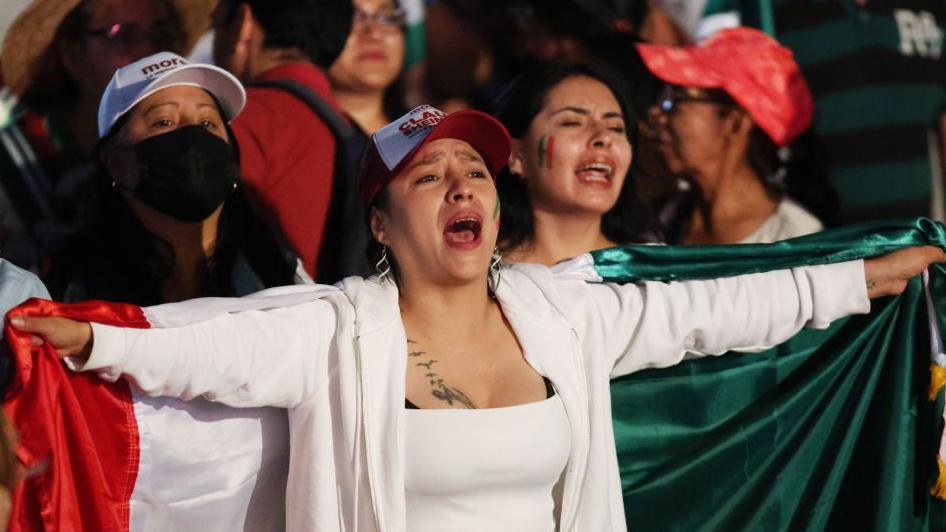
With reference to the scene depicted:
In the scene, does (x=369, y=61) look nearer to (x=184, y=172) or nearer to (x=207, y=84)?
(x=207, y=84)

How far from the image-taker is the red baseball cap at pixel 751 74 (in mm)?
5996

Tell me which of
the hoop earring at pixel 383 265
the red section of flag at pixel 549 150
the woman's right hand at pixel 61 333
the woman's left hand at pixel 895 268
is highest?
the red section of flag at pixel 549 150

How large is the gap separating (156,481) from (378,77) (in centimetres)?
322

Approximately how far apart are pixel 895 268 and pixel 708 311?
2.02 ft

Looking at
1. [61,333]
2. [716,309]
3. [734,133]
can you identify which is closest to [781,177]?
[734,133]

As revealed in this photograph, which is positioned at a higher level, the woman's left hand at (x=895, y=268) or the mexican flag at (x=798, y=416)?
the woman's left hand at (x=895, y=268)

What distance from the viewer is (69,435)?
10.9 ft

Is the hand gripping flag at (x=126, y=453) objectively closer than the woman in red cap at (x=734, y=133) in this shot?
Yes

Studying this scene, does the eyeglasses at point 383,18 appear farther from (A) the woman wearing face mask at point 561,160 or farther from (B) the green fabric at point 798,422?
(B) the green fabric at point 798,422

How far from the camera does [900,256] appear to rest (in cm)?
418

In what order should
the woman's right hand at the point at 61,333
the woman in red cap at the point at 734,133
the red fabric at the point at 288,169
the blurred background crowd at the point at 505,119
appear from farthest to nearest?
1. the woman in red cap at the point at 734,133
2. the red fabric at the point at 288,169
3. the blurred background crowd at the point at 505,119
4. the woman's right hand at the point at 61,333

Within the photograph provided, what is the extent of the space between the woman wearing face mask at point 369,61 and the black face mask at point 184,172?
203 cm

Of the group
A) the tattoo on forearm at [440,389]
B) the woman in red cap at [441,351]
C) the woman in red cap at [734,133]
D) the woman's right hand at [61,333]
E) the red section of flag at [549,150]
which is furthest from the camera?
the woman in red cap at [734,133]

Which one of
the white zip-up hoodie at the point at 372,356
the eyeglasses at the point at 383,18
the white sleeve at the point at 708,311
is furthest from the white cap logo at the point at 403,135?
the eyeglasses at the point at 383,18
